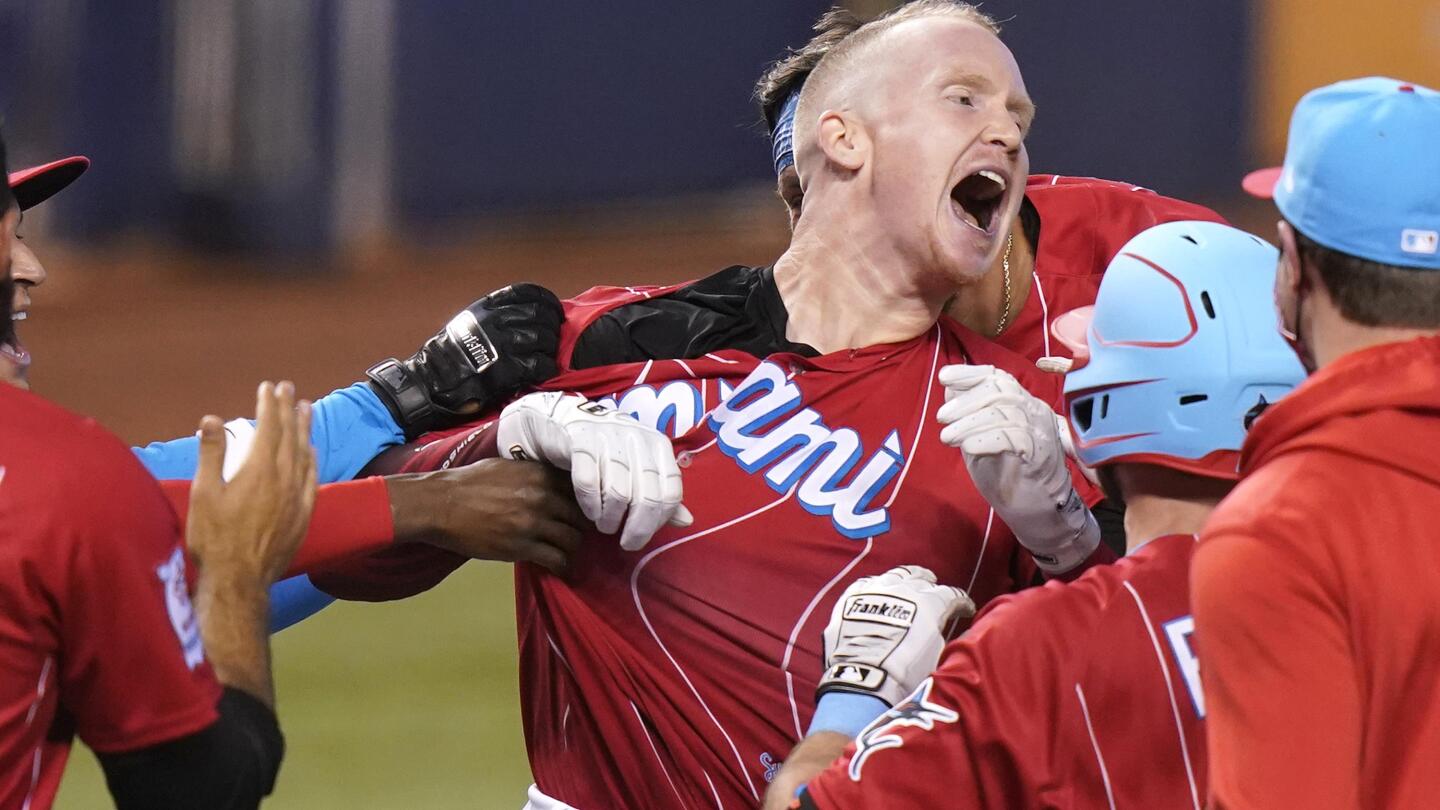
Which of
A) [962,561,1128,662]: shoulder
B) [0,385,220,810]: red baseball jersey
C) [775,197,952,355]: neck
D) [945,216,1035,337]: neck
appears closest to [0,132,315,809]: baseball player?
[0,385,220,810]: red baseball jersey

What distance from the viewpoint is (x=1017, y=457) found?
2.99 meters

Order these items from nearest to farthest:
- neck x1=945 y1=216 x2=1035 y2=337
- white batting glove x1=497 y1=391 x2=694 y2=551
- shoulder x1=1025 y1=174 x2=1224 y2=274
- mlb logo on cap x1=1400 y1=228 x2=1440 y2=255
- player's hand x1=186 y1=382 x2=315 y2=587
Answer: mlb logo on cap x1=1400 y1=228 x2=1440 y2=255
player's hand x1=186 y1=382 x2=315 y2=587
white batting glove x1=497 y1=391 x2=694 y2=551
neck x1=945 y1=216 x2=1035 y2=337
shoulder x1=1025 y1=174 x2=1224 y2=274

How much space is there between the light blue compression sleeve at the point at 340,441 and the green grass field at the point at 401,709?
276 centimetres

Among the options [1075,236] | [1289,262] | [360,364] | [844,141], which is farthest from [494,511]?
[360,364]

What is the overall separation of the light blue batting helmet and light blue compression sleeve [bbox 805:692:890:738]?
486mm

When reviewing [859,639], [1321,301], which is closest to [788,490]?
[859,639]

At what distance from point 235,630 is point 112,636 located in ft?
A: 1.12

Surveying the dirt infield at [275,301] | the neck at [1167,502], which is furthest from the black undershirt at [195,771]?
the dirt infield at [275,301]

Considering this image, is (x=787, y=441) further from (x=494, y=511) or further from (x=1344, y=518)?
(x=1344, y=518)

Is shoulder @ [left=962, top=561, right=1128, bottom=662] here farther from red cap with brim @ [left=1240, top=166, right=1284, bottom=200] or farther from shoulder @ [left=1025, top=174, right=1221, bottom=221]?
shoulder @ [left=1025, top=174, right=1221, bottom=221]

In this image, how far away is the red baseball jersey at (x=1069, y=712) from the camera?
7.70ft

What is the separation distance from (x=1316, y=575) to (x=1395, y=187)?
1.48 feet

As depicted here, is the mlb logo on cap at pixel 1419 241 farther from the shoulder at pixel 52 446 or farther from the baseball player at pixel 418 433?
the baseball player at pixel 418 433

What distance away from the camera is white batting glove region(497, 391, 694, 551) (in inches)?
123
